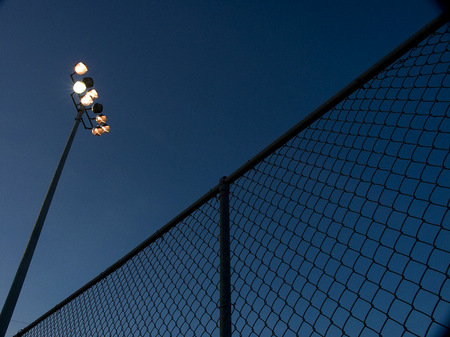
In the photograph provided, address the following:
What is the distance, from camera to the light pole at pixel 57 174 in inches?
149

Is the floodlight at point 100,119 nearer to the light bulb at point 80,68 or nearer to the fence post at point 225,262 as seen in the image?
the light bulb at point 80,68

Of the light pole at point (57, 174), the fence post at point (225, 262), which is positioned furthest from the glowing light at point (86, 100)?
the fence post at point (225, 262)

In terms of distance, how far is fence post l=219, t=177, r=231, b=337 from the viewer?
2.02m

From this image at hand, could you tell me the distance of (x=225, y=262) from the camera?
2223 mm

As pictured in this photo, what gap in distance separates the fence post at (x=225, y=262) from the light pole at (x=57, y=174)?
2733 millimetres

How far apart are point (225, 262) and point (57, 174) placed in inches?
151

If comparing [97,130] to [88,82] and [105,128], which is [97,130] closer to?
[105,128]

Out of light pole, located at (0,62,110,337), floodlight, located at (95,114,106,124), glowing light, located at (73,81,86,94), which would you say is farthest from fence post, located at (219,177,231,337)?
floodlight, located at (95,114,106,124)

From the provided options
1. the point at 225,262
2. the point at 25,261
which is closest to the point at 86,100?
the point at 25,261

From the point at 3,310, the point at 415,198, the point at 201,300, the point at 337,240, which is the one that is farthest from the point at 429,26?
the point at 3,310

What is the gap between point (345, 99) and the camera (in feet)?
6.97

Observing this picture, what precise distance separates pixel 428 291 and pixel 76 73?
6290 millimetres

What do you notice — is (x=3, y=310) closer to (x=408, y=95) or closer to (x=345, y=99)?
(x=345, y=99)

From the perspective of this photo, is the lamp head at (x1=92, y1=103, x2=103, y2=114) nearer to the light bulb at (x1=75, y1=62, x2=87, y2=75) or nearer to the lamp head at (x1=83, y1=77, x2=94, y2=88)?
the lamp head at (x1=83, y1=77, x2=94, y2=88)
